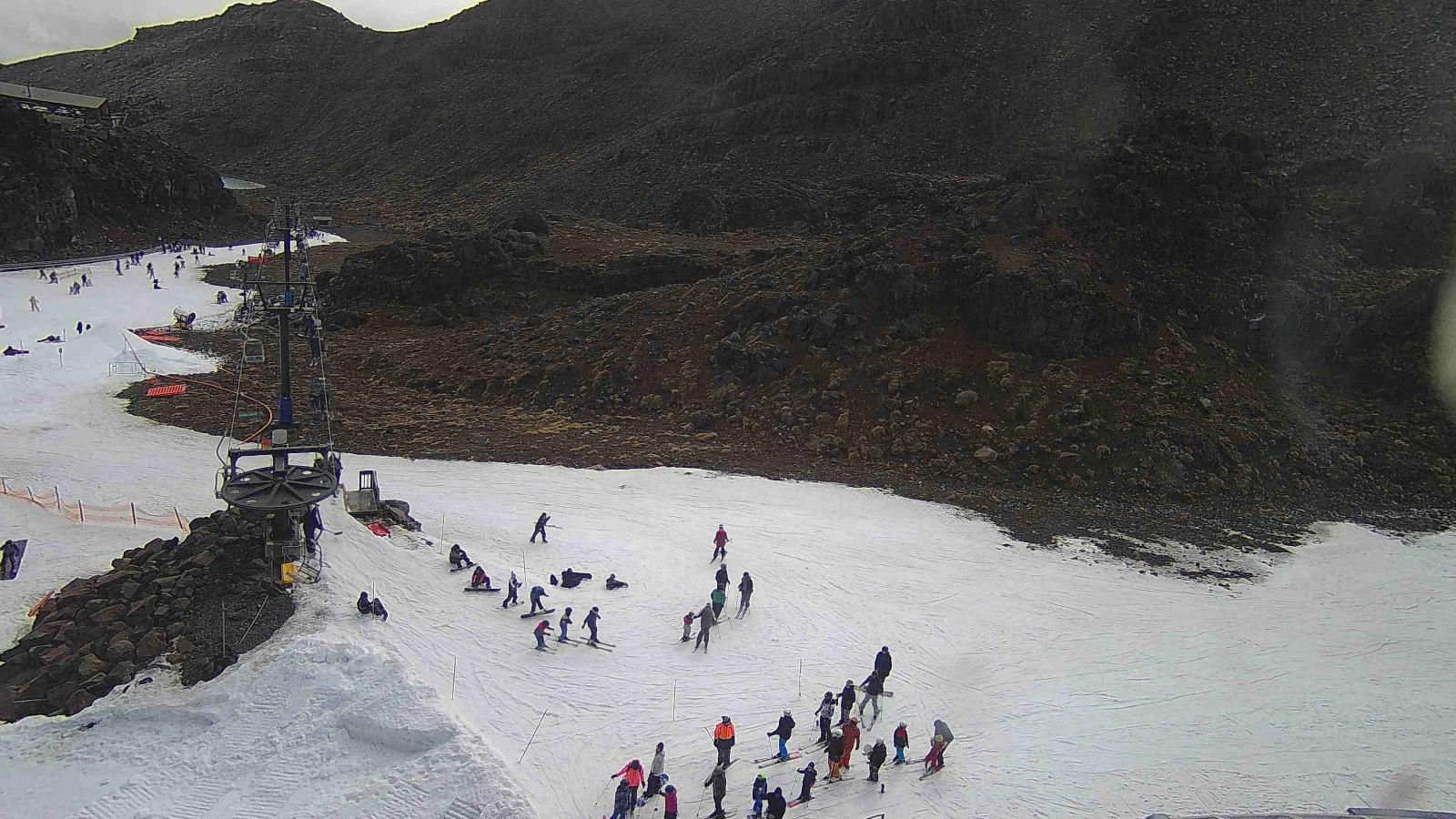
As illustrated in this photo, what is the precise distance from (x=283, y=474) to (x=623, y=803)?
8811 millimetres

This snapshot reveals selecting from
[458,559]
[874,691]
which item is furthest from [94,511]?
[874,691]

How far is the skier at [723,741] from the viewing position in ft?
40.0

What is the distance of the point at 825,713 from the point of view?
1323 centimetres

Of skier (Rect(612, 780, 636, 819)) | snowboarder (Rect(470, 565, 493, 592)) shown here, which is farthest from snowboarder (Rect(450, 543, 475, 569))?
skier (Rect(612, 780, 636, 819))

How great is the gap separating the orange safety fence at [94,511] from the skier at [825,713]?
15.8m

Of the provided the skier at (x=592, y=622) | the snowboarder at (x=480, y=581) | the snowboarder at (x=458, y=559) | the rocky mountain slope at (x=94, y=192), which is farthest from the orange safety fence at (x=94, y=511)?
the rocky mountain slope at (x=94, y=192)

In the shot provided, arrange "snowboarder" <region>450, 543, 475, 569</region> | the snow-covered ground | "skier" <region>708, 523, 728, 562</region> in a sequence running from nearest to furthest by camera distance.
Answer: the snow-covered ground, "snowboarder" <region>450, 543, 475, 569</region>, "skier" <region>708, 523, 728, 562</region>

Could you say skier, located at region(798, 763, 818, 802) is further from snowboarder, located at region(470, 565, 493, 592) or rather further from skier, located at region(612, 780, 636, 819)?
snowboarder, located at region(470, 565, 493, 592)

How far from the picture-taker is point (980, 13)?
78.1 meters

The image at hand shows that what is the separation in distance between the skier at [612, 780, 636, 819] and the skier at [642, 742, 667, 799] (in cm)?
40

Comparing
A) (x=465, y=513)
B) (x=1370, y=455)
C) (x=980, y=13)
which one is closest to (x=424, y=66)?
(x=980, y=13)

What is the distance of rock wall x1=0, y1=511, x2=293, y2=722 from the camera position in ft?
41.5

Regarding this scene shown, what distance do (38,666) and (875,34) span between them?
3190 inches

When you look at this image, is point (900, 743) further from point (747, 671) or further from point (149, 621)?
point (149, 621)
